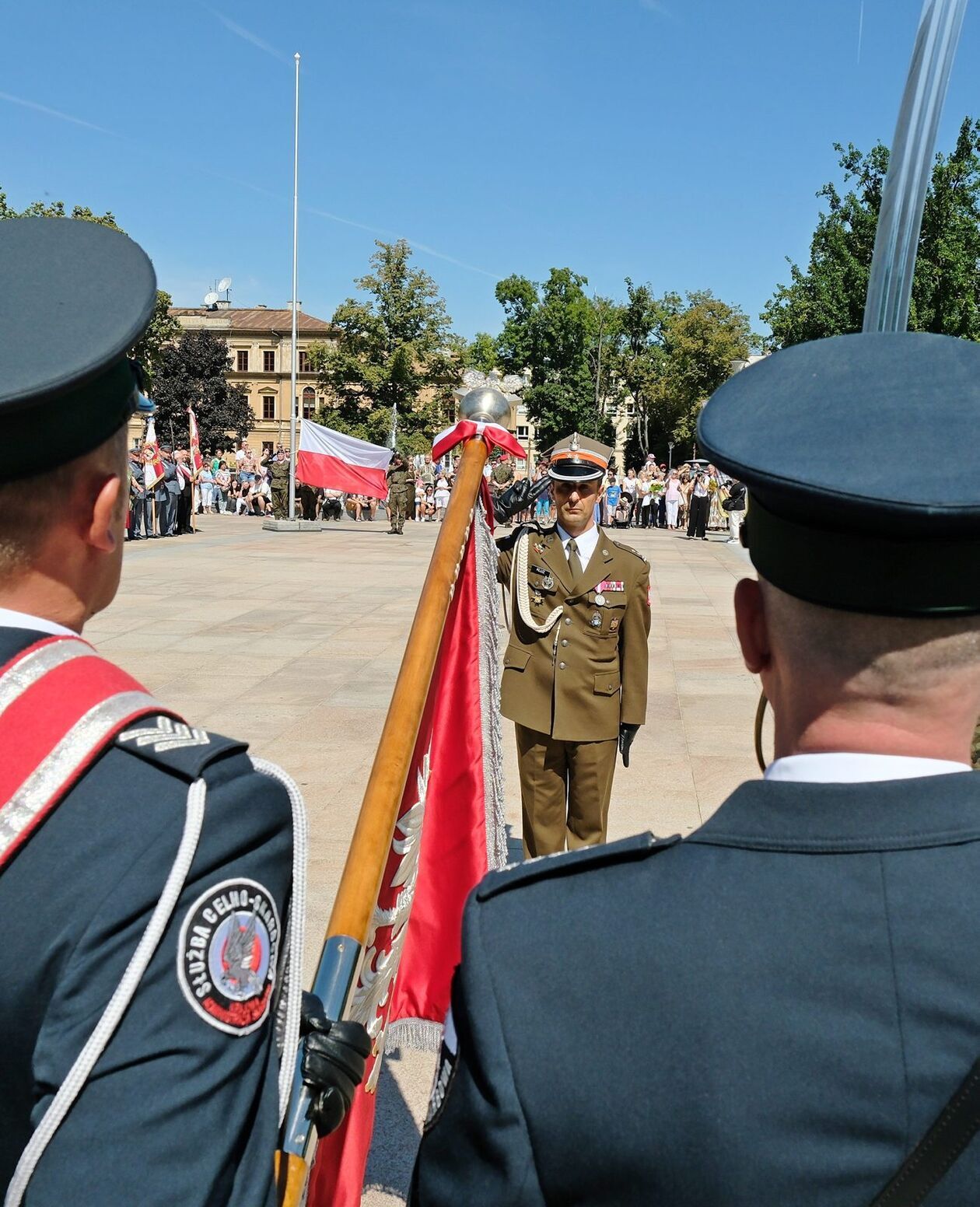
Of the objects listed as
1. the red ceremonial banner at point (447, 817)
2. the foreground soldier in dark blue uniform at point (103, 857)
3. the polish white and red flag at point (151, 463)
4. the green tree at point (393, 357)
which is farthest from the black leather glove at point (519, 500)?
the green tree at point (393, 357)

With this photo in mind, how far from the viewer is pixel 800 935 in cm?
106

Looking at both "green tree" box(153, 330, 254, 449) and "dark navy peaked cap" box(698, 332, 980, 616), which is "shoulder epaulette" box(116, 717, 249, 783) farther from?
"green tree" box(153, 330, 254, 449)

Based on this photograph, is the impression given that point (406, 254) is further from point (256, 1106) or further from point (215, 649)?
point (256, 1106)

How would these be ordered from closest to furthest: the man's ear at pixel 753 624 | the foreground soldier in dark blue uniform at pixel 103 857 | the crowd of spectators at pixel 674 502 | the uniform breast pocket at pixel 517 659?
the foreground soldier in dark blue uniform at pixel 103 857 < the man's ear at pixel 753 624 < the uniform breast pocket at pixel 517 659 < the crowd of spectators at pixel 674 502

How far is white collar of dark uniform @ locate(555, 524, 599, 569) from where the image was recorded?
5.01 meters

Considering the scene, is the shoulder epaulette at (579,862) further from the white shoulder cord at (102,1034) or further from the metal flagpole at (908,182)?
the metal flagpole at (908,182)

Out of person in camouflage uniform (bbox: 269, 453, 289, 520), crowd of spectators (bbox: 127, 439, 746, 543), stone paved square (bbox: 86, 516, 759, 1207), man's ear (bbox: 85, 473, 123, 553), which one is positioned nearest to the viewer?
man's ear (bbox: 85, 473, 123, 553)

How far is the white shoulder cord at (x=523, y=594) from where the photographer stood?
4.91 metres

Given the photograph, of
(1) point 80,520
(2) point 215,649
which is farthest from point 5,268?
(2) point 215,649

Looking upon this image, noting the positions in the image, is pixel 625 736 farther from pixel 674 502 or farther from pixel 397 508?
pixel 674 502

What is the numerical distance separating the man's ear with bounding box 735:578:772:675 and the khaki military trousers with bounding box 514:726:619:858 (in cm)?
370

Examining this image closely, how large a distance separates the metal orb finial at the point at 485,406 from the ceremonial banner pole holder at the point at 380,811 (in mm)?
139

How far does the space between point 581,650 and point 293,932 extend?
11.7ft

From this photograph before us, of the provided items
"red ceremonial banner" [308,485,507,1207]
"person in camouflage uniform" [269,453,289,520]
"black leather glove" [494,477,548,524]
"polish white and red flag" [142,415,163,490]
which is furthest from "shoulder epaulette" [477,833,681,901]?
"person in camouflage uniform" [269,453,289,520]
